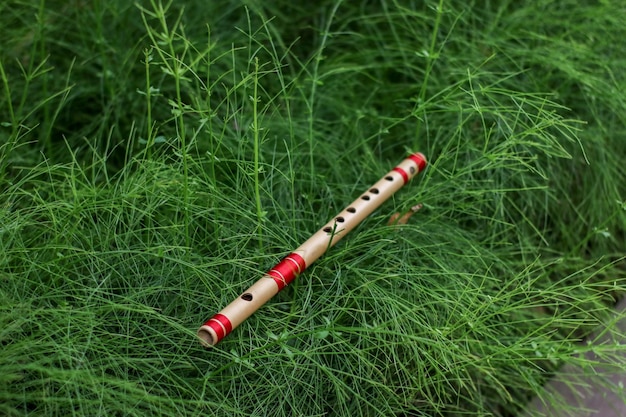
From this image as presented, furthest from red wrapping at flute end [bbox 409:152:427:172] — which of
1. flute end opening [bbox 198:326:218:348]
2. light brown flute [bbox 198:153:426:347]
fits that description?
flute end opening [bbox 198:326:218:348]

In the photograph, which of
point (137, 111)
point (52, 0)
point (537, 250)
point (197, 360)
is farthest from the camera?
point (52, 0)

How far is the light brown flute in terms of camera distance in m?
1.50

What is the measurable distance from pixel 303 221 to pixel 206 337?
1.34 feet

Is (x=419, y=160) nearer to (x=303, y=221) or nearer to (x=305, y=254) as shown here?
(x=303, y=221)

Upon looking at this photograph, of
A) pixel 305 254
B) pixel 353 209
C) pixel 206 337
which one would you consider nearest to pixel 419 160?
pixel 353 209

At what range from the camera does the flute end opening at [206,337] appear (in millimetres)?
1486

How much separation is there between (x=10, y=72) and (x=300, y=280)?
42.7 inches

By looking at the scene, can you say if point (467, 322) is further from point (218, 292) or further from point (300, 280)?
point (218, 292)

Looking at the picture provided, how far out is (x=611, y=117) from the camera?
2266mm

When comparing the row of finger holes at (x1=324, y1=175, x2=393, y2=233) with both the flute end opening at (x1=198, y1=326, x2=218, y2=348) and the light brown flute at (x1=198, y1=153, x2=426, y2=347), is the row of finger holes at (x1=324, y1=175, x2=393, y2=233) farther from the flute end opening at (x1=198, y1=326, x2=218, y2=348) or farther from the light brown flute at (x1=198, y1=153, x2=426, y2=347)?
the flute end opening at (x1=198, y1=326, x2=218, y2=348)

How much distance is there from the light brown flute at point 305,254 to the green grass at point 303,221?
4 cm

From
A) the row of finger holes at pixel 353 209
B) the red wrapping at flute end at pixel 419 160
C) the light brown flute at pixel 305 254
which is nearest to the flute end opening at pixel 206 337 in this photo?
the light brown flute at pixel 305 254

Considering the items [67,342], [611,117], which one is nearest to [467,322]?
[67,342]

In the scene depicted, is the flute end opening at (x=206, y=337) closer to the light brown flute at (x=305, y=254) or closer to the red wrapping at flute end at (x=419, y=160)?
the light brown flute at (x=305, y=254)
